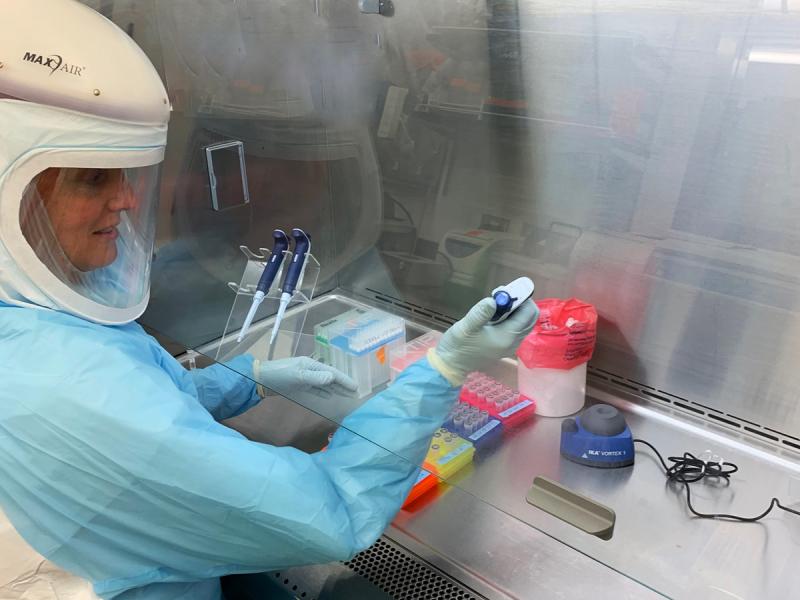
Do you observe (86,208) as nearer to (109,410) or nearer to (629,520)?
(109,410)

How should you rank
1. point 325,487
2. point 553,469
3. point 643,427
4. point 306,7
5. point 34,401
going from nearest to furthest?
point 34,401 < point 325,487 < point 553,469 < point 643,427 < point 306,7

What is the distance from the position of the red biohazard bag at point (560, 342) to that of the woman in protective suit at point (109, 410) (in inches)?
8.9

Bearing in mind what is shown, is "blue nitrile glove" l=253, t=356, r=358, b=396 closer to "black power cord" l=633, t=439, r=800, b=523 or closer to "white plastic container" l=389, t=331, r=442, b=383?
"white plastic container" l=389, t=331, r=442, b=383

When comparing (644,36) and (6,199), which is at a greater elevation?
(644,36)

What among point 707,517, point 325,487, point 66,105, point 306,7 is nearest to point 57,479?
point 325,487

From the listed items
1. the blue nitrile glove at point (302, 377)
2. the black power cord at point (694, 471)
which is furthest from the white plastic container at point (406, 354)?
the black power cord at point (694, 471)

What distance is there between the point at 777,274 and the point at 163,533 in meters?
1.03

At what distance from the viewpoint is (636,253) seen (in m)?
1.29

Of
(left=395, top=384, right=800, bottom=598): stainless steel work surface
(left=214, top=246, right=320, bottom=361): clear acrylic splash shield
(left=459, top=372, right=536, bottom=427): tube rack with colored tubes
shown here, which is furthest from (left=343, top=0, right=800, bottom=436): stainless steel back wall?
(left=214, top=246, right=320, bottom=361): clear acrylic splash shield

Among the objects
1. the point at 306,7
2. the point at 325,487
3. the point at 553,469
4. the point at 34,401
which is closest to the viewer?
the point at 34,401

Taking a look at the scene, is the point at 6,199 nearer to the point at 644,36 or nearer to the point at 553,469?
the point at 553,469

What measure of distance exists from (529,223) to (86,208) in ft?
2.81

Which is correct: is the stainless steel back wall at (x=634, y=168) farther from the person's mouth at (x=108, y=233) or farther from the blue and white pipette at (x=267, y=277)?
the person's mouth at (x=108, y=233)

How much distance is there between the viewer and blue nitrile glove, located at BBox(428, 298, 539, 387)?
0.98 meters
